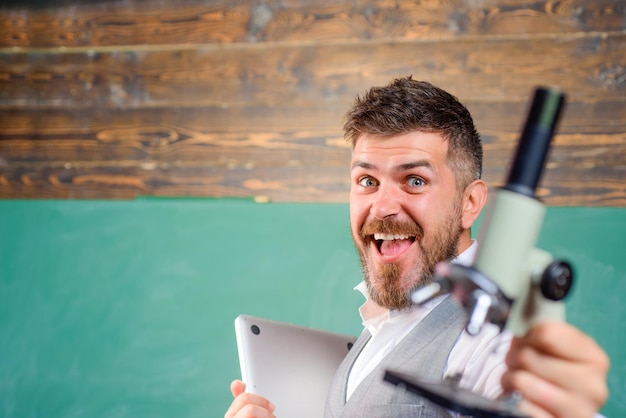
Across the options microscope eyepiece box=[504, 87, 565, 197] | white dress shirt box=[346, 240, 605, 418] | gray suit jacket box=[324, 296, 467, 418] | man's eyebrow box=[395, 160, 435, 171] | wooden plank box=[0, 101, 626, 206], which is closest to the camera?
microscope eyepiece box=[504, 87, 565, 197]

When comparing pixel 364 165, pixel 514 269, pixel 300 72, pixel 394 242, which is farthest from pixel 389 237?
pixel 300 72

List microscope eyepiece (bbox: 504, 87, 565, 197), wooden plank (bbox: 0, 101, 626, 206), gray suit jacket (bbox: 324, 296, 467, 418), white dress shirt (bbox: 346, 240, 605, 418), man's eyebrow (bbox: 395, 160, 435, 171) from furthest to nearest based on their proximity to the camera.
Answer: wooden plank (bbox: 0, 101, 626, 206), man's eyebrow (bbox: 395, 160, 435, 171), gray suit jacket (bbox: 324, 296, 467, 418), white dress shirt (bbox: 346, 240, 605, 418), microscope eyepiece (bbox: 504, 87, 565, 197)

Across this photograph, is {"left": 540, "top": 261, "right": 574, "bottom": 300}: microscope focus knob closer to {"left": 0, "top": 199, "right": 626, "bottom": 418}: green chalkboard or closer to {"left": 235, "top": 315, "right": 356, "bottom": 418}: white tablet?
{"left": 235, "top": 315, "right": 356, "bottom": 418}: white tablet

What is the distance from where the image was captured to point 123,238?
232 centimetres

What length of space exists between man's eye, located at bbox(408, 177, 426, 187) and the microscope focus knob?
64 cm

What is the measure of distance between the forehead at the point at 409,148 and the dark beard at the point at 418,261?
12 centimetres

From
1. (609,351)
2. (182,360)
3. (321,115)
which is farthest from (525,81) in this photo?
(182,360)

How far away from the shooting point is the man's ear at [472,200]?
4.53 ft

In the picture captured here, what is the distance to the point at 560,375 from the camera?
659 millimetres

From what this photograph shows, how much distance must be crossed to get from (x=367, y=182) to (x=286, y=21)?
3.58ft

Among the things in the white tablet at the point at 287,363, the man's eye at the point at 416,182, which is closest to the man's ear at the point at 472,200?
the man's eye at the point at 416,182

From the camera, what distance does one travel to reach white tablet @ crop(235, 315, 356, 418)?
1.34 meters

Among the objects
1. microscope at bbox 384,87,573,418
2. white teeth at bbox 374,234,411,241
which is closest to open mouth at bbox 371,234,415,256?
white teeth at bbox 374,234,411,241

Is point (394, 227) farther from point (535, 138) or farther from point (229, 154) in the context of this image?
point (229, 154)
